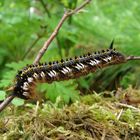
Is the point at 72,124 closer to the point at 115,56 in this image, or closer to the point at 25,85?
the point at 25,85

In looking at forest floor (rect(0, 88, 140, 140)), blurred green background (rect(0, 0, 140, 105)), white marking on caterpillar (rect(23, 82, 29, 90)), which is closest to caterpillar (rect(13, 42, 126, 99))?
white marking on caterpillar (rect(23, 82, 29, 90))

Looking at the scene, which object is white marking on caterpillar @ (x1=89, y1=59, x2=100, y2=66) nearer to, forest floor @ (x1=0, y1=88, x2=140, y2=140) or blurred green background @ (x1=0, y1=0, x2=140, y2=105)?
forest floor @ (x1=0, y1=88, x2=140, y2=140)

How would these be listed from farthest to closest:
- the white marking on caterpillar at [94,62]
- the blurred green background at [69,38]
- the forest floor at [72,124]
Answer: the blurred green background at [69,38] < the white marking on caterpillar at [94,62] < the forest floor at [72,124]

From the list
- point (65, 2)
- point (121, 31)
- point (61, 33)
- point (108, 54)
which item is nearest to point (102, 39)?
point (121, 31)

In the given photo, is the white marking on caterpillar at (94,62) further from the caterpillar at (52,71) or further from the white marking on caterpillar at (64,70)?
the white marking on caterpillar at (64,70)

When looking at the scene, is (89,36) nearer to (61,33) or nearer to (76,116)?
(61,33)

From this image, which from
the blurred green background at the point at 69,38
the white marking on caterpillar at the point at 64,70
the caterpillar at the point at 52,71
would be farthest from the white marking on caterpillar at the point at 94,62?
the blurred green background at the point at 69,38
